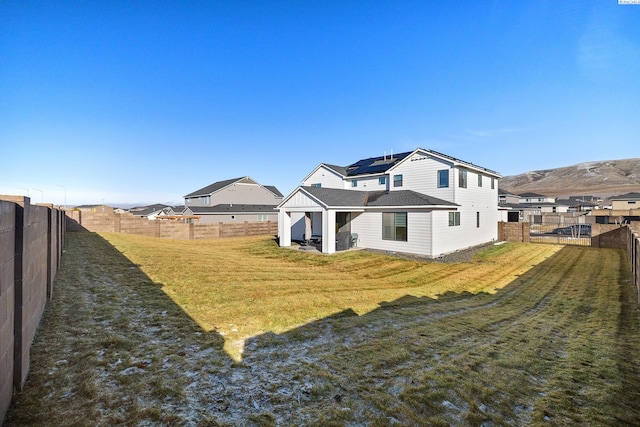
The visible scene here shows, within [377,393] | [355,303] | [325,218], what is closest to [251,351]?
[377,393]

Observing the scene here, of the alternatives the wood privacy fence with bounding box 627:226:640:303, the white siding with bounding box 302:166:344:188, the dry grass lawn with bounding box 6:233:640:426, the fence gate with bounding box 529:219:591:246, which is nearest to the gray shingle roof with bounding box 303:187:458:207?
the white siding with bounding box 302:166:344:188

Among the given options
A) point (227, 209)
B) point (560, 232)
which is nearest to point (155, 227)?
point (227, 209)

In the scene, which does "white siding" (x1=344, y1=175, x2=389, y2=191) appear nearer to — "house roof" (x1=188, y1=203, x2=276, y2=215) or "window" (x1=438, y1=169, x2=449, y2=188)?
"window" (x1=438, y1=169, x2=449, y2=188)

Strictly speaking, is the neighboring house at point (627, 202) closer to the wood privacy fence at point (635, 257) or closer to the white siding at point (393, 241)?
the wood privacy fence at point (635, 257)

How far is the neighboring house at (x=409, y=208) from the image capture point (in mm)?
16531

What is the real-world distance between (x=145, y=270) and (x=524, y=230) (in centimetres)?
2594

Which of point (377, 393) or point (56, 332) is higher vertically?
point (56, 332)

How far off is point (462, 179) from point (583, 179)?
17630 centimetres

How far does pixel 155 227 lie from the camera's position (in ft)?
74.0

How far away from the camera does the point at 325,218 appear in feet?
56.4

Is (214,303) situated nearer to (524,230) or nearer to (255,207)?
(524,230)

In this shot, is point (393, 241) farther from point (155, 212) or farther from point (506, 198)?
point (155, 212)

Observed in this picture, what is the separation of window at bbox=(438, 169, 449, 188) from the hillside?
12133 cm

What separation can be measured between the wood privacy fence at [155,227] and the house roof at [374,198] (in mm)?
10714
